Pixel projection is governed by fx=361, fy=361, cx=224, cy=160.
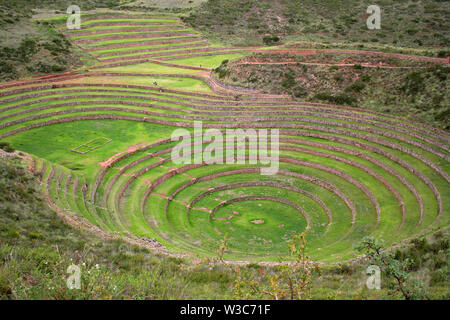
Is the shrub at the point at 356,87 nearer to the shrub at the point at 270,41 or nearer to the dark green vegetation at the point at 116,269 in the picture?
the dark green vegetation at the point at 116,269

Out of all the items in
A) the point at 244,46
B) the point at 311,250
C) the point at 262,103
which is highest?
the point at 244,46

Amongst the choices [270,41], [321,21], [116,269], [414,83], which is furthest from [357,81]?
[321,21]

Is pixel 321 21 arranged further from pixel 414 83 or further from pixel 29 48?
pixel 29 48

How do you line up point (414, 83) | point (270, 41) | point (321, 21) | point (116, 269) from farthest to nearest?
point (321, 21) < point (270, 41) < point (414, 83) < point (116, 269)

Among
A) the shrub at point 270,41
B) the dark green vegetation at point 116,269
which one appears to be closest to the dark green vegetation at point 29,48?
the shrub at point 270,41

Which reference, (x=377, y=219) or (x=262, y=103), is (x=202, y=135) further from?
(x=377, y=219)

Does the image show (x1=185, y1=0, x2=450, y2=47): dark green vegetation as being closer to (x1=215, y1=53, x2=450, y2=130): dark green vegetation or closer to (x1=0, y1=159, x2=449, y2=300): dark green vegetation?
(x1=215, y1=53, x2=450, y2=130): dark green vegetation
